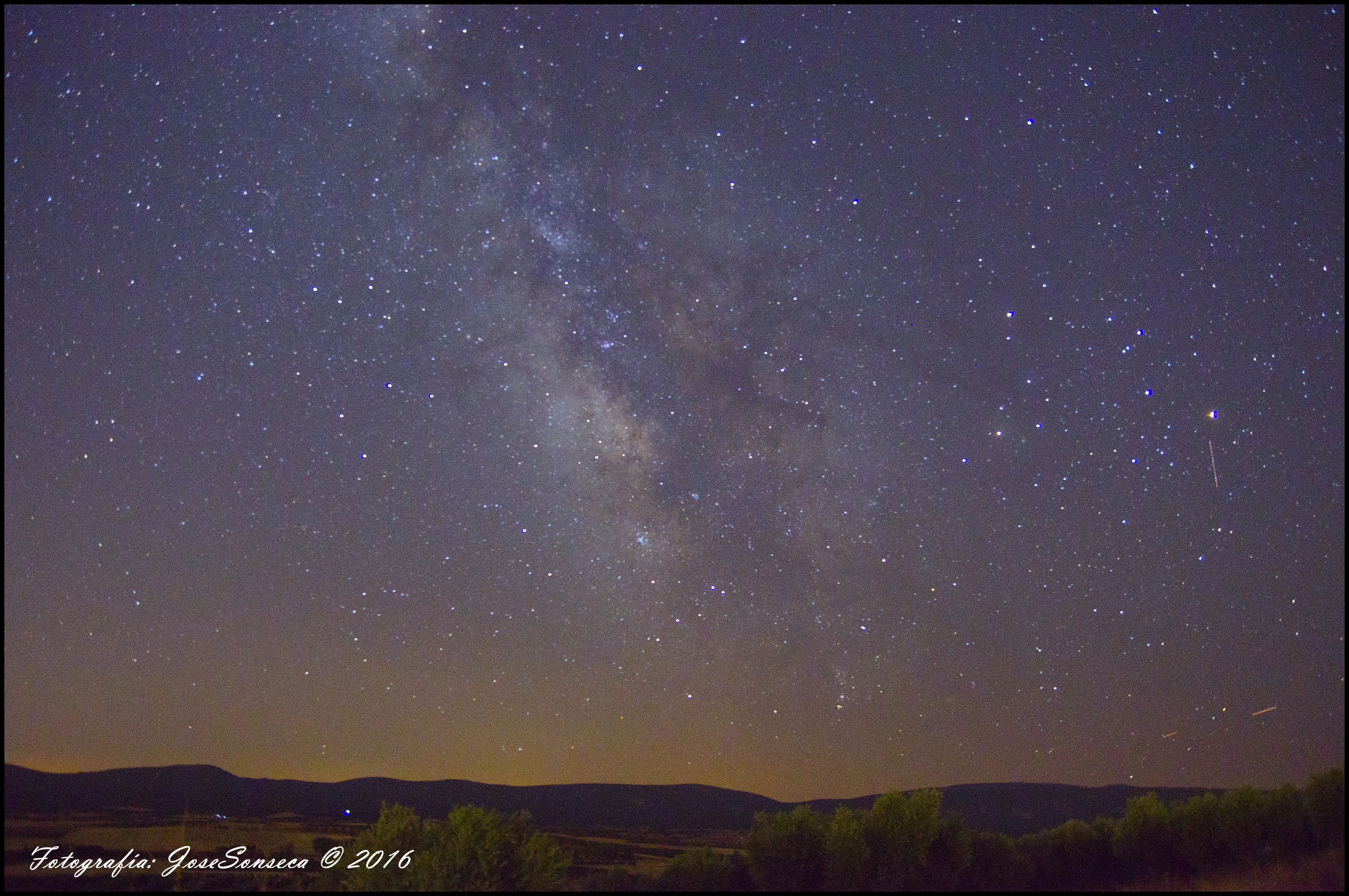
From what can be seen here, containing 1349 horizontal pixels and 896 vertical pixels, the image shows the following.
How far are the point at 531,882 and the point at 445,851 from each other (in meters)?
2.22

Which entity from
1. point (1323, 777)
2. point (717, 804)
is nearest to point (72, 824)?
point (1323, 777)

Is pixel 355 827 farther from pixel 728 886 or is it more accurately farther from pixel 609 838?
pixel 728 886

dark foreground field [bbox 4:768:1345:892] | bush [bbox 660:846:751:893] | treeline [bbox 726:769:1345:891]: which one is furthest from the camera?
bush [bbox 660:846:751:893]

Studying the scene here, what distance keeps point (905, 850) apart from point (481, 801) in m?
43.5

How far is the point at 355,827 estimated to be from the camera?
37281 mm

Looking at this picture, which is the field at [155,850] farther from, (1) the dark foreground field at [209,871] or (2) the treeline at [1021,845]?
(2) the treeline at [1021,845]

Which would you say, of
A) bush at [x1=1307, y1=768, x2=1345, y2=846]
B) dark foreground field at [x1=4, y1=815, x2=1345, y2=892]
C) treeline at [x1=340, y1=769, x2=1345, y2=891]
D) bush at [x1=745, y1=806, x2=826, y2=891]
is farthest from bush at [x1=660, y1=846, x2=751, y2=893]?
bush at [x1=1307, y1=768, x2=1345, y2=846]

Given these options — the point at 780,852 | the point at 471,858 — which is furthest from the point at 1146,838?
the point at 471,858

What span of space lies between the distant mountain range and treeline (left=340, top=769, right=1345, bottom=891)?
5.14 ft

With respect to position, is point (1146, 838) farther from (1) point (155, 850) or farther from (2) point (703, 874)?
(1) point (155, 850)

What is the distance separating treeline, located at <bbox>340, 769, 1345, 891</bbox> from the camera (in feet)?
58.0

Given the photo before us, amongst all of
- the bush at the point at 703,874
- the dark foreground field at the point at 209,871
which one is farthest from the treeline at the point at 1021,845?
the dark foreground field at the point at 209,871

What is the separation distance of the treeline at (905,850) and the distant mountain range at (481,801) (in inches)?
61.7

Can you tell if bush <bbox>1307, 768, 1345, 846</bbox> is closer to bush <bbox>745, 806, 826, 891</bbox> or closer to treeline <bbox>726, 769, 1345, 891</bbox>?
treeline <bbox>726, 769, 1345, 891</bbox>
